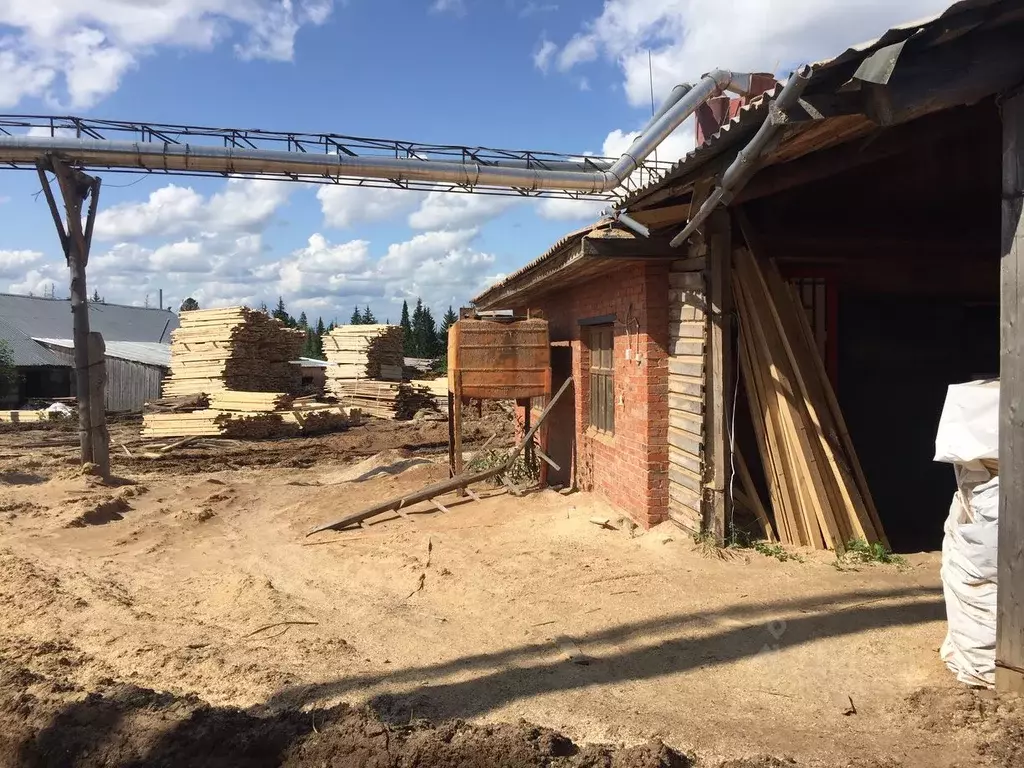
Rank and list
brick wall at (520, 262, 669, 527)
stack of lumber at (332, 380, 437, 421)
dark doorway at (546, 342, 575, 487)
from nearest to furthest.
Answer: brick wall at (520, 262, 669, 527) → dark doorway at (546, 342, 575, 487) → stack of lumber at (332, 380, 437, 421)

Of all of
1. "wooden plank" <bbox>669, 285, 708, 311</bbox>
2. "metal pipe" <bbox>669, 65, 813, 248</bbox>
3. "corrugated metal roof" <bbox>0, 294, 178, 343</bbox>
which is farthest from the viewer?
"corrugated metal roof" <bbox>0, 294, 178, 343</bbox>

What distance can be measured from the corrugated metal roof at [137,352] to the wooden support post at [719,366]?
2682 cm

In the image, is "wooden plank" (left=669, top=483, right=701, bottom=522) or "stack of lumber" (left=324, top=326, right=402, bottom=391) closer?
"wooden plank" (left=669, top=483, right=701, bottom=522)

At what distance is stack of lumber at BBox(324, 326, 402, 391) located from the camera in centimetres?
2511

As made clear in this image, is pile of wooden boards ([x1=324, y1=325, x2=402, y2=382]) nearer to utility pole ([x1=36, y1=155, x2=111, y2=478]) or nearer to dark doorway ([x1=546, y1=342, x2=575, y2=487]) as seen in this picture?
utility pole ([x1=36, y1=155, x2=111, y2=478])

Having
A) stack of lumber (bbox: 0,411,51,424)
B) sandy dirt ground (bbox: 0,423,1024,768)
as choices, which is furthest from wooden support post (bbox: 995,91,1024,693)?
stack of lumber (bbox: 0,411,51,424)

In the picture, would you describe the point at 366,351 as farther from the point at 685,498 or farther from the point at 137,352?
the point at 685,498

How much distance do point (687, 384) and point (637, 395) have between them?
2.24 feet

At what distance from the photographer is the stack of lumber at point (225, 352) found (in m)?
21.6

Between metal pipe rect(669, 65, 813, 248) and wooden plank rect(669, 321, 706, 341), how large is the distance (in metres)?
1.34

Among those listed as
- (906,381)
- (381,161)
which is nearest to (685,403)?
(906,381)

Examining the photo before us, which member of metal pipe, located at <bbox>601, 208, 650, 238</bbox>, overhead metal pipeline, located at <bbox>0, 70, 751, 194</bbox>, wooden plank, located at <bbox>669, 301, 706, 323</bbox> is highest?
overhead metal pipeline, located at <bbox>0, 70, 751, 194</bbox>

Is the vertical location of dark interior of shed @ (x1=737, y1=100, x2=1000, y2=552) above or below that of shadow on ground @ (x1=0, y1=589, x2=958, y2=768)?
above

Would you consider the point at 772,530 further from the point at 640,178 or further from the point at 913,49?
the point at 640,178
